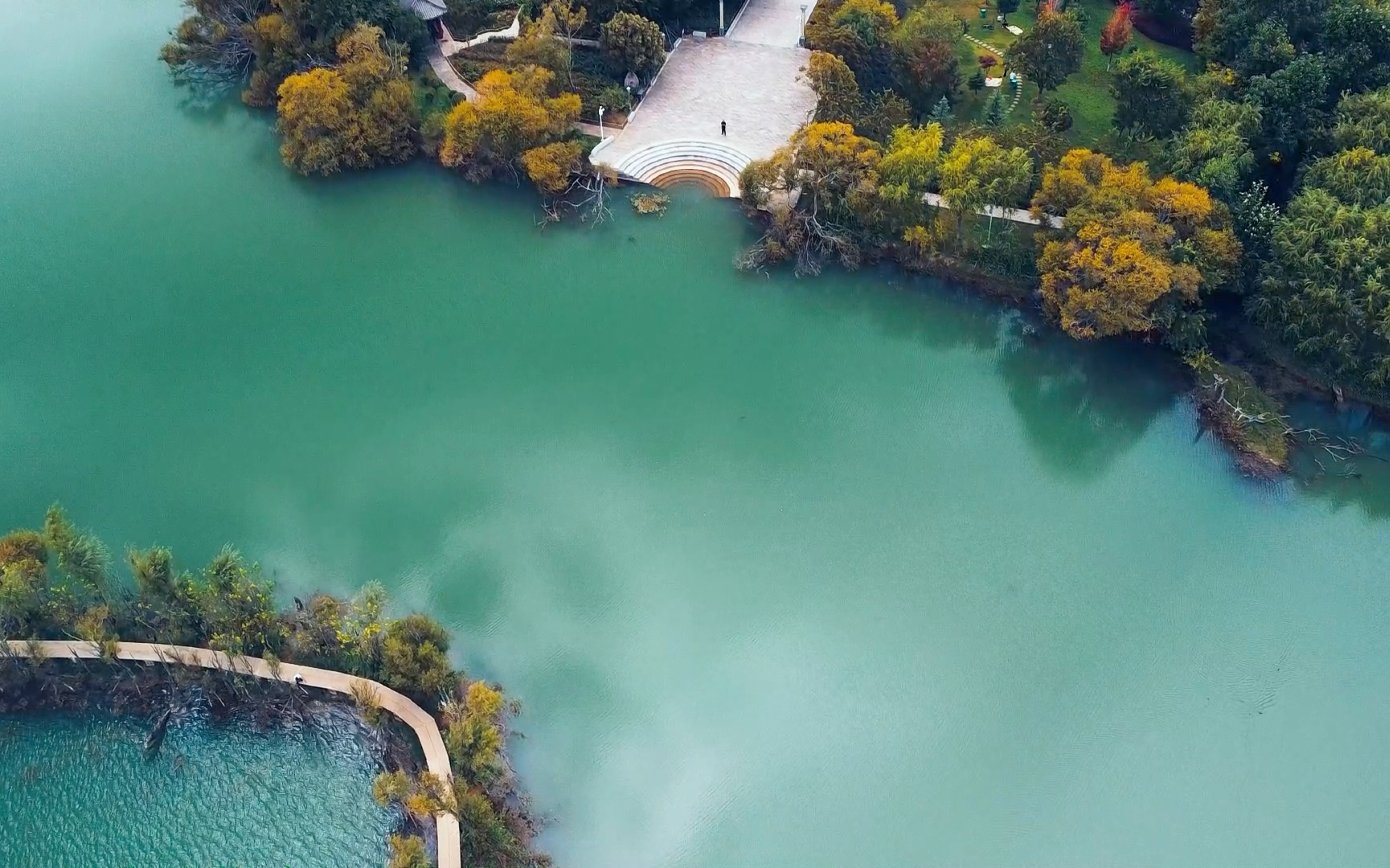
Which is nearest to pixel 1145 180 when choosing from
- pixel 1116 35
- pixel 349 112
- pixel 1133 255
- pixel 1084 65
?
pixel 1133 255

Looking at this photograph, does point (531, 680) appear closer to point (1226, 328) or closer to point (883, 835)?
point (883, 835)

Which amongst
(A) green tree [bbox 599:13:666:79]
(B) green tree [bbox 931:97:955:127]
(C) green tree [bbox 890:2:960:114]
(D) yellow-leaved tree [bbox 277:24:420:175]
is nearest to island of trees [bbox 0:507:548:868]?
(D) yellow-leaved tree [bbox 277:24:420:175]

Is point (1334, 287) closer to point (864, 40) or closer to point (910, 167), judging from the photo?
point (910, 167)

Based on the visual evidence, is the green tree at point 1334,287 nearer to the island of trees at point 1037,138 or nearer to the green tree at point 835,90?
the island of trees at point 1037,138

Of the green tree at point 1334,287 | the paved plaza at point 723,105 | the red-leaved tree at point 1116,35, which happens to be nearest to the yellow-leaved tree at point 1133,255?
the green tree at point 1334,287

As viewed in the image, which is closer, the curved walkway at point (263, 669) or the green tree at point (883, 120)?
the curved walkway at point (263, 669)

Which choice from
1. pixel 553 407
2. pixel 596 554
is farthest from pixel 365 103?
pixel 596 554
